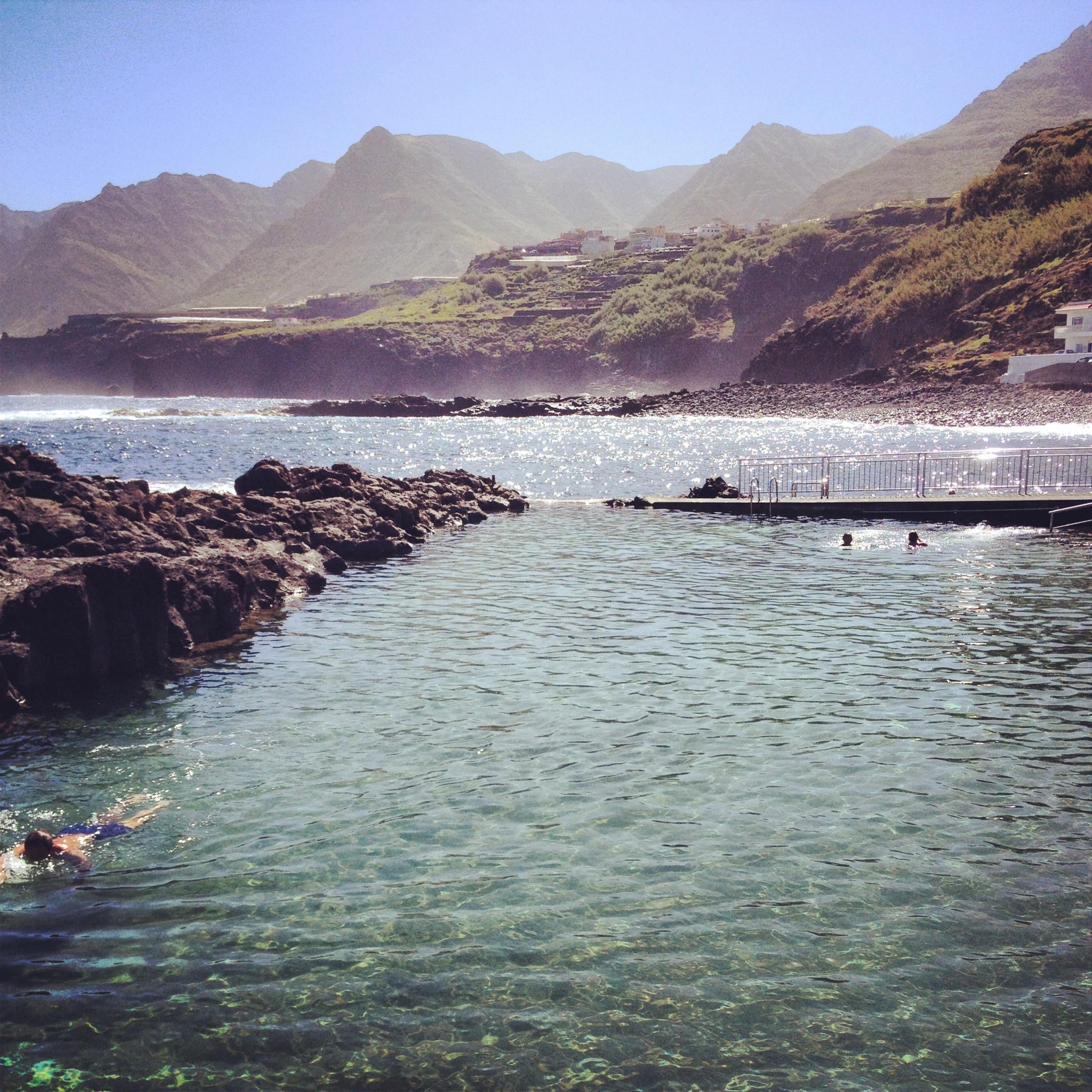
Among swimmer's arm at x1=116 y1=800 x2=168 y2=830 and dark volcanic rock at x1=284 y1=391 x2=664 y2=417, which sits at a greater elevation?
dark volcanic rock at x1=284 y1=391 x2=664 y2=417

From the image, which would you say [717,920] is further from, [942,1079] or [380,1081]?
[380,1081]

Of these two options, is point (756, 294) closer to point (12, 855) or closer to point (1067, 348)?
point (1067, 348)

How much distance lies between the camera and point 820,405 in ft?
367

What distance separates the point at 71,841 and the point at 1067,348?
330ft

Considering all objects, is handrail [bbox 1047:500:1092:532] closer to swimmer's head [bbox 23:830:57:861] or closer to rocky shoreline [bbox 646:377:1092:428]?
swimmer's head [bbox 23:830:57:861]

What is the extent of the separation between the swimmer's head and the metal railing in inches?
1229

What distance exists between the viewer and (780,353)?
138 m

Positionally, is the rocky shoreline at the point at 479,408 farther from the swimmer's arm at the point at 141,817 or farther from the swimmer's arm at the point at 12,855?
the swimmer's arm at the point at 12,855

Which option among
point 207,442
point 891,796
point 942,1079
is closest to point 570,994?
point 942,1079

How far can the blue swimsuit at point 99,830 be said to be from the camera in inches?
469

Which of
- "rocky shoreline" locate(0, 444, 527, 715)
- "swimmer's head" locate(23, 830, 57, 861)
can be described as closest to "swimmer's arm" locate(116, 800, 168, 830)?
"swimmer's head" locate(23, 830, 57, 861)

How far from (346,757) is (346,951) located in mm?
5125

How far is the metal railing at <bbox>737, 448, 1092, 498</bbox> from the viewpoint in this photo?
40.9m

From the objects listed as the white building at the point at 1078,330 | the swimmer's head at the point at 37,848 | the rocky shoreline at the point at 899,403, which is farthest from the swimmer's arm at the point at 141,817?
the white building at the point at 1078,330
